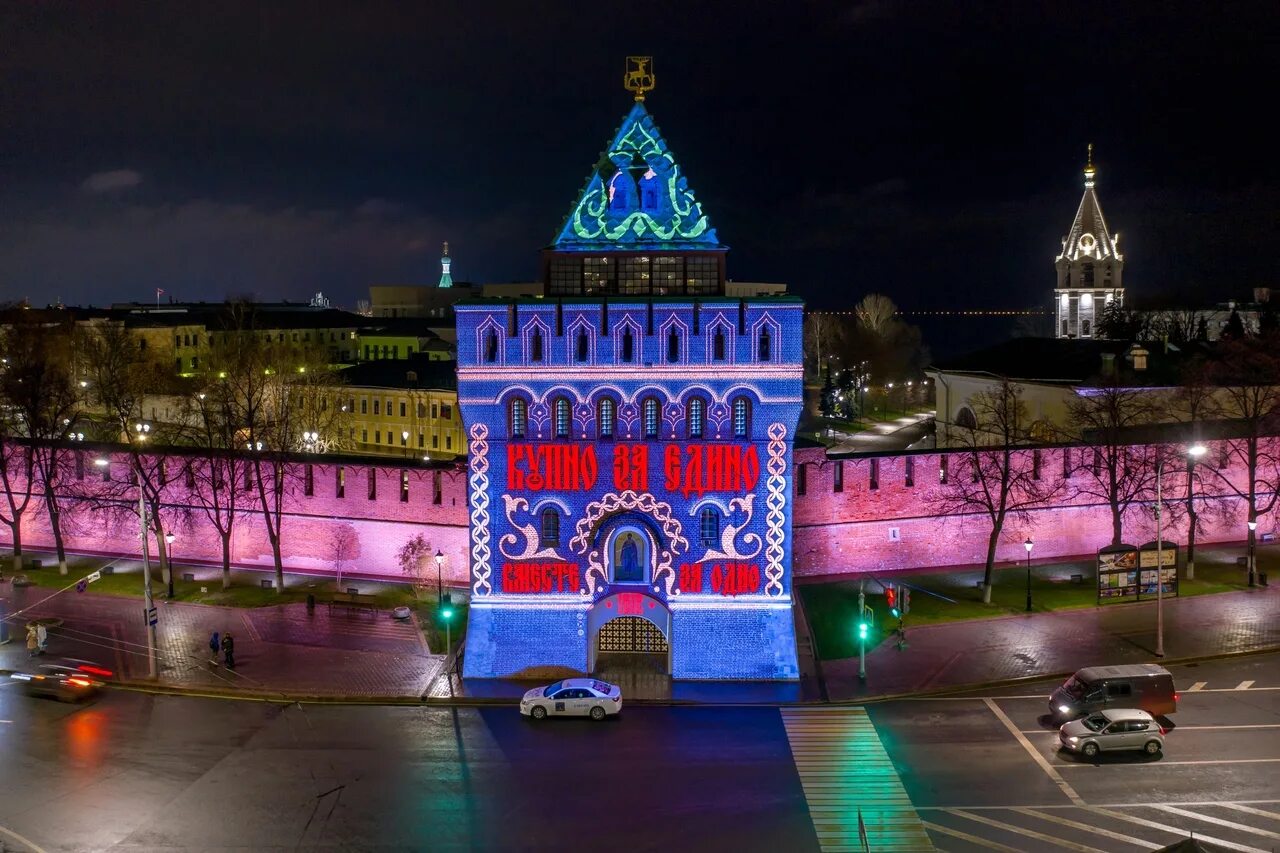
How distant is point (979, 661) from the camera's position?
37.6 meters

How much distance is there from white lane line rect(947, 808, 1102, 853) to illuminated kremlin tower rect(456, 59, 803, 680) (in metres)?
10.2

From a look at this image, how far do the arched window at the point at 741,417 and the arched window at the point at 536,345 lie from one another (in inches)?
251

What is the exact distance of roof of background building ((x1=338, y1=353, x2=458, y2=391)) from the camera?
80062 mm

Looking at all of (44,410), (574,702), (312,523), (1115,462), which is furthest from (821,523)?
(44,410)

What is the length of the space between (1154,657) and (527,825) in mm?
22905

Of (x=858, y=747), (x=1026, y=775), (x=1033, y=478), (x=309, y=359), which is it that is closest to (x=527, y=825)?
(x=858, y=747)

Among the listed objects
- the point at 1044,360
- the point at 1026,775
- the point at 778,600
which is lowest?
the point at 1026,775

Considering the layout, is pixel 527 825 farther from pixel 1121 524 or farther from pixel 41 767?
pixel 1121 524

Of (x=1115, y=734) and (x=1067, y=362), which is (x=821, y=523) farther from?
(x=1067, y=362)

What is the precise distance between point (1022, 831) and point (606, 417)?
17.4 metres

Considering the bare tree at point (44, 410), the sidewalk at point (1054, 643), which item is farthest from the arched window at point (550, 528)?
the bare tree at point (44, 410)

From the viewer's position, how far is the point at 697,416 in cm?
3641

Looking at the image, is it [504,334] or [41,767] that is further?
[504,334]

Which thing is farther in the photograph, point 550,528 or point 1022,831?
point 550,528
